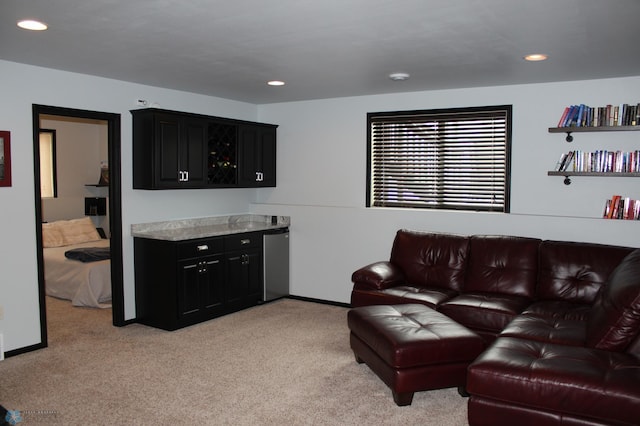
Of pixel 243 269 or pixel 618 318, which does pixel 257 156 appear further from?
pixel 618 318

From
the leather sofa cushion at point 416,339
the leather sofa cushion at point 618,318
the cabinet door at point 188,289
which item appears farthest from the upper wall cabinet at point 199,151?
the leather sofa cushion at point 618,318

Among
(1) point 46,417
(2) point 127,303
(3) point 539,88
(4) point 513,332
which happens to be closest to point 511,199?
(3) point 539,88

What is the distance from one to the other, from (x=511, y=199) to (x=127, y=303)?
393 cm

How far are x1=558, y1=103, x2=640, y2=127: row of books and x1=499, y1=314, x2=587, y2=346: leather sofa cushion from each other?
1924mm

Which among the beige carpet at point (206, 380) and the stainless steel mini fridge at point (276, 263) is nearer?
the beige carpet at point (206, 380)

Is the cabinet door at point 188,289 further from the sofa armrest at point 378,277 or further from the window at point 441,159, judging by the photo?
the window at point 441,159

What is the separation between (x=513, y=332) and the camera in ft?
11.3

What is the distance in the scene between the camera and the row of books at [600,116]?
449cm

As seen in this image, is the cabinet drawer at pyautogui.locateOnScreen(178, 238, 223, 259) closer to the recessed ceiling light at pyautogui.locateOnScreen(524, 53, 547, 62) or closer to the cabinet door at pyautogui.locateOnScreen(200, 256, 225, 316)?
the cabinet door at pyautogui.locateOnScreen(200, 256, 225, 316)

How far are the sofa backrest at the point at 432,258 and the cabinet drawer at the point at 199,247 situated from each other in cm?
178

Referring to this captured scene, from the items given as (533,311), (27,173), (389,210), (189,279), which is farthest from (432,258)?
(27,173)

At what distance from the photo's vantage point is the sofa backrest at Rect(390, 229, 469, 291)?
192 inches

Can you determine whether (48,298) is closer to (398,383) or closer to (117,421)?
(117,421)

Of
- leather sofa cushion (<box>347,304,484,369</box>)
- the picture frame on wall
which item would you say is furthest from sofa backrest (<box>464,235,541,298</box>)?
the picture frame on wall
